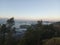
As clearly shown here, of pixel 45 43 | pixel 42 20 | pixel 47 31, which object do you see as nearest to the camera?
pixel 45 43

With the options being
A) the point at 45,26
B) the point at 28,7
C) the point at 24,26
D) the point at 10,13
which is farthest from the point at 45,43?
the point at 10,13

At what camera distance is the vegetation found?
2174mm

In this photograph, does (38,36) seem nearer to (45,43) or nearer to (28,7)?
(45,43)

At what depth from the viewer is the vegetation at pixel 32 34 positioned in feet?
7.13

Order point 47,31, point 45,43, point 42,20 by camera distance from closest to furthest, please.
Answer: point 45,43 < point 47,31 < point 42,20

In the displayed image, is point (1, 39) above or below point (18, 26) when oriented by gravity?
below

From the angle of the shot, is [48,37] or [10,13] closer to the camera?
[48,37]

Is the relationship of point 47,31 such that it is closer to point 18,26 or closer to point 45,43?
point 45,43

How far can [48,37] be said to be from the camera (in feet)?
7.39

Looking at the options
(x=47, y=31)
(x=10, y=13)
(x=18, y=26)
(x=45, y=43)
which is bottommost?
(x=45, y=43)

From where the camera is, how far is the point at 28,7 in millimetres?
2465

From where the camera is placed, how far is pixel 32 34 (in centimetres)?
217

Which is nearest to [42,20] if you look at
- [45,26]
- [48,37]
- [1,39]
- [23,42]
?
[45,26]

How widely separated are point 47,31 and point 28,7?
638 millimetres
